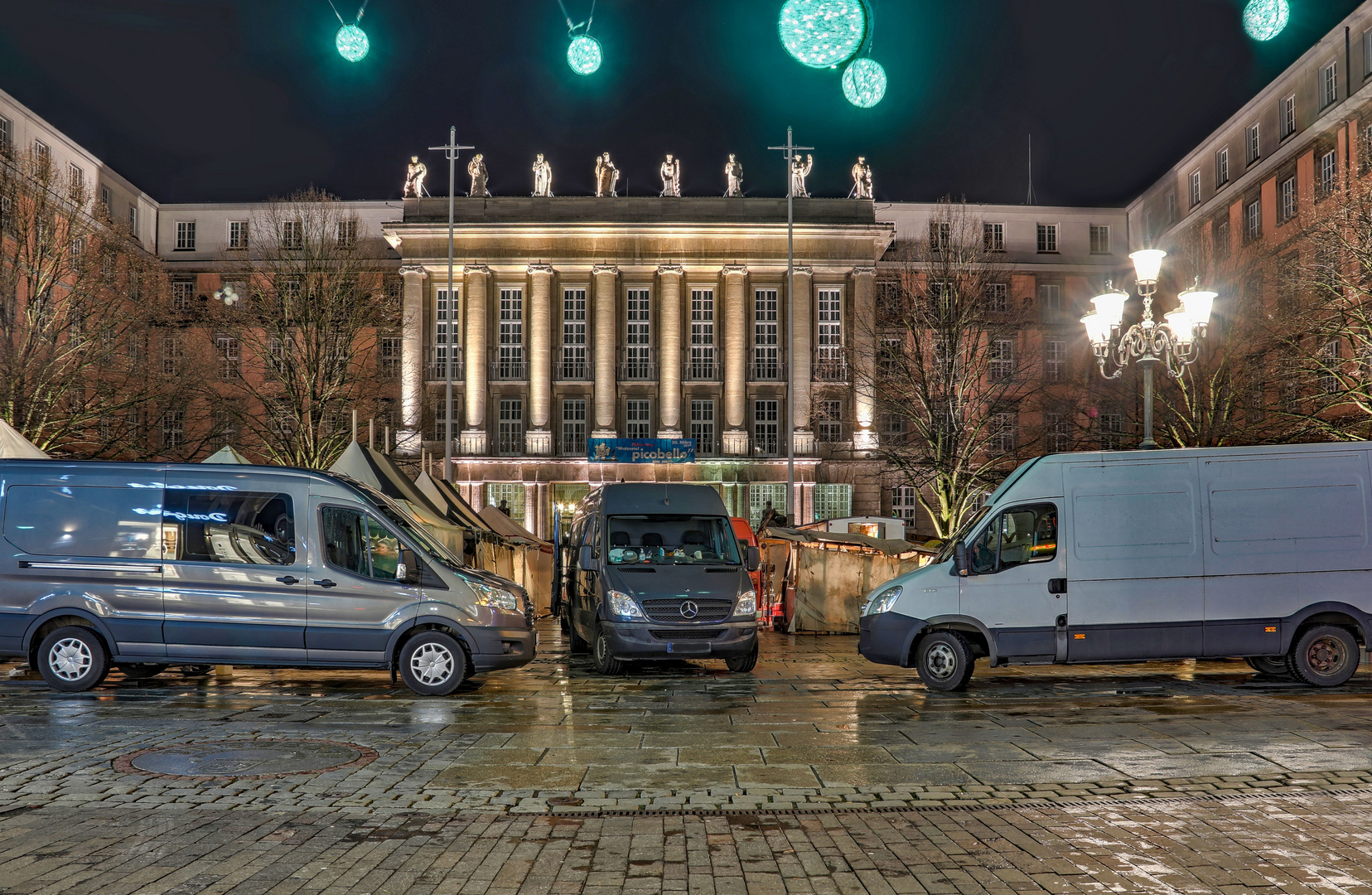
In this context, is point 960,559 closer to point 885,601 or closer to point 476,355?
point 885,601

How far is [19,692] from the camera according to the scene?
13.0 meters

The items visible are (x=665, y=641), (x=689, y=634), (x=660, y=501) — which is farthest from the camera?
(x=660, y=501)

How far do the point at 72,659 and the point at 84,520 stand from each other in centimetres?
157

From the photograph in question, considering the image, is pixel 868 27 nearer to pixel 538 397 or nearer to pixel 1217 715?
pixel 1217 715

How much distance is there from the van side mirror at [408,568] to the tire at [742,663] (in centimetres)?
458

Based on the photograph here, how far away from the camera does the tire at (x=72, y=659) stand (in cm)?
1323

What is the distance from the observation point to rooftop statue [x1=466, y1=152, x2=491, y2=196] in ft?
194

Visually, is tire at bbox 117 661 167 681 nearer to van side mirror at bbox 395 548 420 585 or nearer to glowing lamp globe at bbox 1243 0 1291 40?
van side mirror at bbox 395 548 420 585

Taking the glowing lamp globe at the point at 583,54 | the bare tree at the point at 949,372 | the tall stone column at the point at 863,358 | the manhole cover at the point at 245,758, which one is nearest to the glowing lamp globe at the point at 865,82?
the glowing lamp globe at the point at 583,54

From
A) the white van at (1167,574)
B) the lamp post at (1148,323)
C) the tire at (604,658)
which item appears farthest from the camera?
the lamp post at (1148,323)

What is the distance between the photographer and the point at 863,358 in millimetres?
51594

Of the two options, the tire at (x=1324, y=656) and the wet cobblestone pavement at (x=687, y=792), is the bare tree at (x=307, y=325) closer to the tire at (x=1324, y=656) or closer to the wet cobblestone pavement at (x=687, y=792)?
the wet cobblestone pavement at (x=687, y=792)

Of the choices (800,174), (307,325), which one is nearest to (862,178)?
(800,174)

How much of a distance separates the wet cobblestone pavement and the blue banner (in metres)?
42.7
